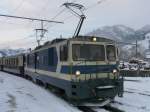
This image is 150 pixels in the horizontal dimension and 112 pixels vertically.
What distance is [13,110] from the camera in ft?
40.1

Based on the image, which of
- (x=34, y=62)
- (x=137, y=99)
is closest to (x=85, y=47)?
(x=137, y=99)

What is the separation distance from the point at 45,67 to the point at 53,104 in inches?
185

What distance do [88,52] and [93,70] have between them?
0.83 metres

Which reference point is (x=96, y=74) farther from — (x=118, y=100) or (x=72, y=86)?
(x=118, y=100)

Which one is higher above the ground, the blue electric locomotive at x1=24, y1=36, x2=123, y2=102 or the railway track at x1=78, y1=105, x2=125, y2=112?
the blue electric locomotive at x1=24, y1=36, x2=123, y2=102

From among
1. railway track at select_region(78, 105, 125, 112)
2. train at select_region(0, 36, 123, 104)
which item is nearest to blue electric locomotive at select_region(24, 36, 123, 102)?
train at select_region(0, 36, 123, 104)

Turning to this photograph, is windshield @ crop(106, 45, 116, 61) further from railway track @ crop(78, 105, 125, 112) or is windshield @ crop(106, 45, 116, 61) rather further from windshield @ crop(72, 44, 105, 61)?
railway track @ crop(78, 105, 125, 112)

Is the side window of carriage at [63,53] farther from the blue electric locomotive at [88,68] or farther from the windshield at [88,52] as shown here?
the windshield at [88,52]

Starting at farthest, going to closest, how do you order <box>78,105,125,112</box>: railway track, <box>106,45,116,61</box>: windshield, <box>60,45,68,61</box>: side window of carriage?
→ 1. <box>106,45,116,61</box>: windshield
2. <box>60,45,68,61</box>: side window of carriage
3. <box>78,105,125,112</box>: railway track

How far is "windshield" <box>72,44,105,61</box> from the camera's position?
13.5m

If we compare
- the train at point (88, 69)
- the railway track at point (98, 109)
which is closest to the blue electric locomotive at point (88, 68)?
the train at point (88, 69)

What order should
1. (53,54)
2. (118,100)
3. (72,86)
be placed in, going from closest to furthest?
(72,86) → (118,100) → (53,54)

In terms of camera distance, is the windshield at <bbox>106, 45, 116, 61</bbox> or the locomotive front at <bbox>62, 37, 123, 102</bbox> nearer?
the locomotive front at <bbox>62, 37, 123, 102</bbox>

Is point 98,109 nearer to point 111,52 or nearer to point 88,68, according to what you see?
point 88,68
